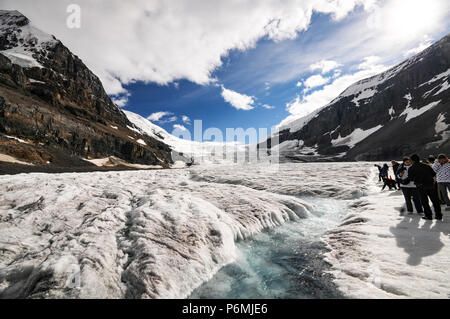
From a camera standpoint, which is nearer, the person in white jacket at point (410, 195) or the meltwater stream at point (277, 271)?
the meltwater stream at point (277, 271)

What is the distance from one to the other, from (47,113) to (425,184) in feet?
261

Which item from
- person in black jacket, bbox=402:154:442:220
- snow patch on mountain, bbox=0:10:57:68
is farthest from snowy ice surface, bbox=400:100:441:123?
snow patch on mountain, bbox=0:10:57:68

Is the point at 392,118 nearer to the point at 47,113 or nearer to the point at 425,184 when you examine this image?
the point at 425,184

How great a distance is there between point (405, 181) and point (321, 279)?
23.9ft

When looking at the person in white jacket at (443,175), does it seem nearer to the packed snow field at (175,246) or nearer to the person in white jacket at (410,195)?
the person in white jacket at (410,195)

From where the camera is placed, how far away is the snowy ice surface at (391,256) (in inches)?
160

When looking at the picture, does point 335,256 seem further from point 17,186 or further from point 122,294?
point 17,186

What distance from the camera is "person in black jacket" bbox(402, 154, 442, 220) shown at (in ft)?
24.7

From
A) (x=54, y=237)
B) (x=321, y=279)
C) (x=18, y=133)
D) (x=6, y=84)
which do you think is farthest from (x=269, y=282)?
(x=6, y=84)

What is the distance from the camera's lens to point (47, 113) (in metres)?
57.2

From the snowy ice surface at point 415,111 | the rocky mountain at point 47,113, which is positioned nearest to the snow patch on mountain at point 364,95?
the snowy ice surface at point 415,111

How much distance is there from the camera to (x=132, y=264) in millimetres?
4805
